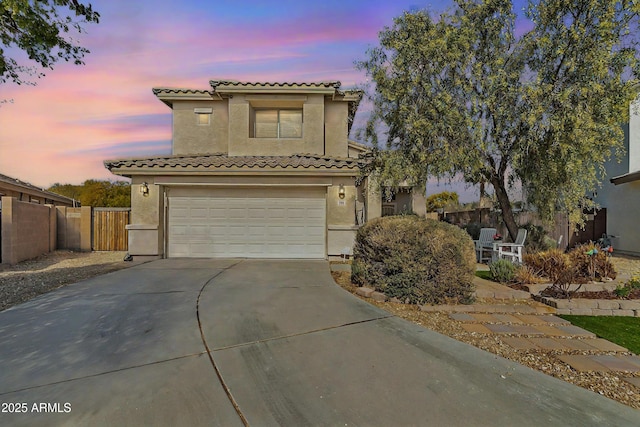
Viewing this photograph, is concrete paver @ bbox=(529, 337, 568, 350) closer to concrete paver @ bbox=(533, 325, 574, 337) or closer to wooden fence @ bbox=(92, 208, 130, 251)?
concrete paver @ bbox=(533, 325, 574, 337)

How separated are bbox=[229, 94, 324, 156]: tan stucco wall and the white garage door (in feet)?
8.52

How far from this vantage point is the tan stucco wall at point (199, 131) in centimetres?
1363

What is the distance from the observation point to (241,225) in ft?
36.8

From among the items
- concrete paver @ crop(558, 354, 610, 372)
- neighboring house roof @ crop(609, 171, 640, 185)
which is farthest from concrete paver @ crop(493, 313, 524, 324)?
neighboring house roof @ crop(609, 171, 640, 185)

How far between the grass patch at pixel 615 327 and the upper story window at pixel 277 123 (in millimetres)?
11069

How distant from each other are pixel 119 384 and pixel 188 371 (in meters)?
0.62

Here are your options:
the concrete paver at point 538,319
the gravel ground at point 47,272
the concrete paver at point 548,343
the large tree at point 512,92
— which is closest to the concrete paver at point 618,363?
the concrete paver at point 548,343

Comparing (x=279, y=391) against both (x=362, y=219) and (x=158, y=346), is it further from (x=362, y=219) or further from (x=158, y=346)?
(x=362, y=219)

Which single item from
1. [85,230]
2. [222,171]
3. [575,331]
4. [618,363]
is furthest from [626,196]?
[85,230]

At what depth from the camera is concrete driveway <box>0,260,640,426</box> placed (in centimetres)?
270

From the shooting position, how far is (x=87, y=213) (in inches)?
550

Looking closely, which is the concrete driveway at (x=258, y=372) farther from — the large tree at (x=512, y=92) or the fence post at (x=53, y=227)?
the fence post at (x=53, y=227)

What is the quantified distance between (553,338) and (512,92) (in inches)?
262

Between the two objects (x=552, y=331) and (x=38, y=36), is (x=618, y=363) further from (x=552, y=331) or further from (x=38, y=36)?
(x=38, y=36)
